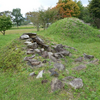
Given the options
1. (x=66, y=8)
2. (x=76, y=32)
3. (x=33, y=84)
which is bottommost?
(x=33, y=84)

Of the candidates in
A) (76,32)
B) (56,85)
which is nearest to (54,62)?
(56,85)

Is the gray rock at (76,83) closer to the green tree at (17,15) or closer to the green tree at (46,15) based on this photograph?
the green tree at (46,15)

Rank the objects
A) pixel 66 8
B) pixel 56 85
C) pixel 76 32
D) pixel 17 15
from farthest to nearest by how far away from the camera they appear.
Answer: pixel 17 15 → pixel 66 8 → pixel 76 32 → pixel 56 85

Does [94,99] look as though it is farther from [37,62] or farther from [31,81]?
[37,62]

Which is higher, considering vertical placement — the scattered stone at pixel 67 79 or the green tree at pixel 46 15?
the green tree at pixel 46 15

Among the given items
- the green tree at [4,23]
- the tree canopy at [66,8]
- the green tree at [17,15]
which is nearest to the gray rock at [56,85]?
the green tree at [4,23]

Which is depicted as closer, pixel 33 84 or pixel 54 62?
pixel 33 84

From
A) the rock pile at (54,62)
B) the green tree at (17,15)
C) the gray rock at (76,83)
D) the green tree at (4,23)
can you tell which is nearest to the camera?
Answer: the gray rock at (76,83)

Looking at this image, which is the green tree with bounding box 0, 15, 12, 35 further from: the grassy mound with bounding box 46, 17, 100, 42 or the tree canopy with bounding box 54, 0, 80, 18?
the tree canopy with bounding box 54, 0, 80, 18

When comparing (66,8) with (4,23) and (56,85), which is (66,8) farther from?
(56,85)

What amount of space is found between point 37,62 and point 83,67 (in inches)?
80.2

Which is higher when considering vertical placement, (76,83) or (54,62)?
(54,62)

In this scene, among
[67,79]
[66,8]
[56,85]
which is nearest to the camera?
[56,85]

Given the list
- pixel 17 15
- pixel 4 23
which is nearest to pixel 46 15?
pixel 4 23
